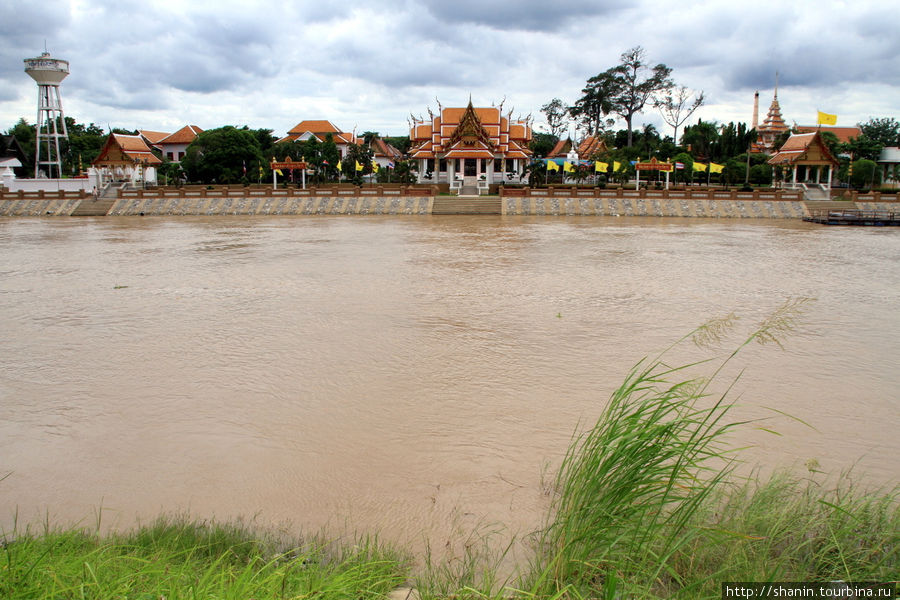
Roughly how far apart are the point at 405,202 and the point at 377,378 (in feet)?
82.1

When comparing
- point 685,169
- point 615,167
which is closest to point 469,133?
point 615,167

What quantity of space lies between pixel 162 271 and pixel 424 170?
28.5 metres

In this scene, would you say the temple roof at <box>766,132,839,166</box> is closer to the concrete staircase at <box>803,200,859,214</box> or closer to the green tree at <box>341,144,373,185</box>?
the concrete staircase at <box>803,200,859,214</box>

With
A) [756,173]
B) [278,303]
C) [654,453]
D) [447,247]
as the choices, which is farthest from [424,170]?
[654,453]

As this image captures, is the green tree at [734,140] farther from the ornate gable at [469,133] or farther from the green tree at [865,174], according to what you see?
the ornate gable at [469,133]

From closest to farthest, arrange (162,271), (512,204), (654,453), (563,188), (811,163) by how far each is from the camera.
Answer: (654,453)
(162,271)
(512,204)
(563,188)
(811,163)

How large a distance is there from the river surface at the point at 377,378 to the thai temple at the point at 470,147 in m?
22.6

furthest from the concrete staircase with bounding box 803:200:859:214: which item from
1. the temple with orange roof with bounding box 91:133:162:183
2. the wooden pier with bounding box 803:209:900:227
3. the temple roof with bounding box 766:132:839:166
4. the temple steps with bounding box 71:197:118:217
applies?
the temple with orange roof with bounding box 91:133:162:183

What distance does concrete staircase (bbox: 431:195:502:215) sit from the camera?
96.8 ft

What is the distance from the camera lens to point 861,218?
83.0 ft

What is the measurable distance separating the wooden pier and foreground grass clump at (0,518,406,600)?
28085mm

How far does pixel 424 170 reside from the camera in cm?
3991

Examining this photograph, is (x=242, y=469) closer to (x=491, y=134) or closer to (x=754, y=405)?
(x=754, y=405)

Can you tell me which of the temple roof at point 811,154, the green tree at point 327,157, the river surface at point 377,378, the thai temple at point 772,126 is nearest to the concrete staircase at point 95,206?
the green tree at point 327,157
